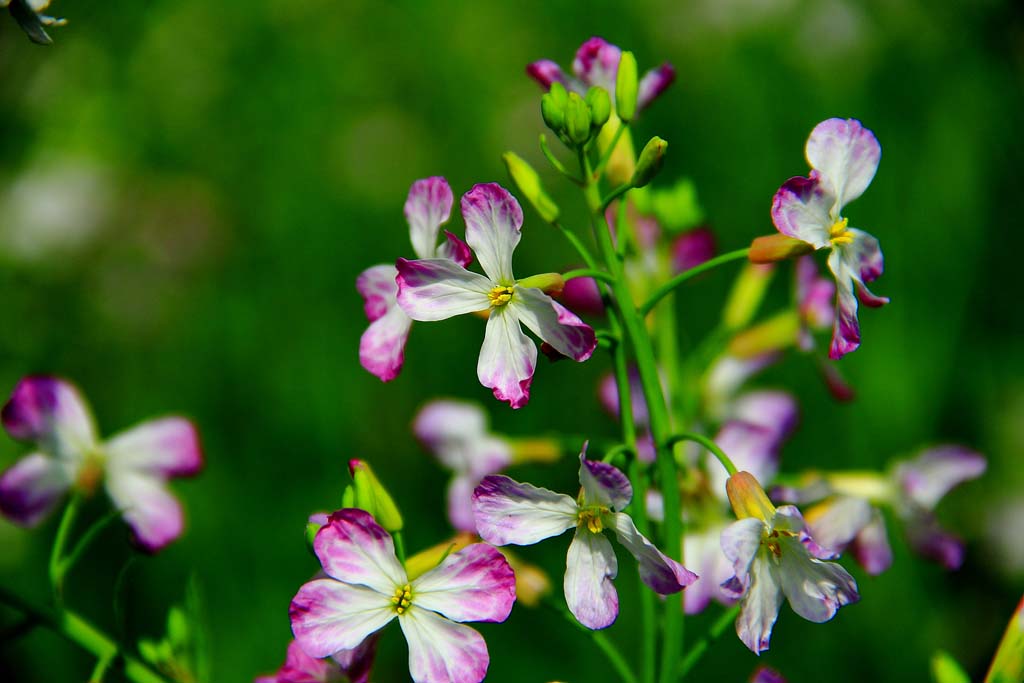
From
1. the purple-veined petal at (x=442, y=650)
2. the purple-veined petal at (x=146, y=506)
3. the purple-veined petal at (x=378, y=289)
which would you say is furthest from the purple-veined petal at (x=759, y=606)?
the purple-veined petal at (x=146, y=506)

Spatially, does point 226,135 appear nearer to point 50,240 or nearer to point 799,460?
point 50,240

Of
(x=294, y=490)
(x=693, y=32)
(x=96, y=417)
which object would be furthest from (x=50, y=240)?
(x=693, y=32)

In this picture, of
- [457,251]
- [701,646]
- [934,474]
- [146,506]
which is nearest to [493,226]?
[457,251]

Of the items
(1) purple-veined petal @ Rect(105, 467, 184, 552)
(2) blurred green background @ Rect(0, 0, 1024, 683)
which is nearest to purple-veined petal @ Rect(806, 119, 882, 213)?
(1) purple-veined petal @ Rect(105, 467, 184, 552)

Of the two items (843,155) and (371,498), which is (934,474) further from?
(371,498)

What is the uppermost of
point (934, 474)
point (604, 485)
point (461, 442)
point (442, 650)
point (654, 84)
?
point (654, 84)
